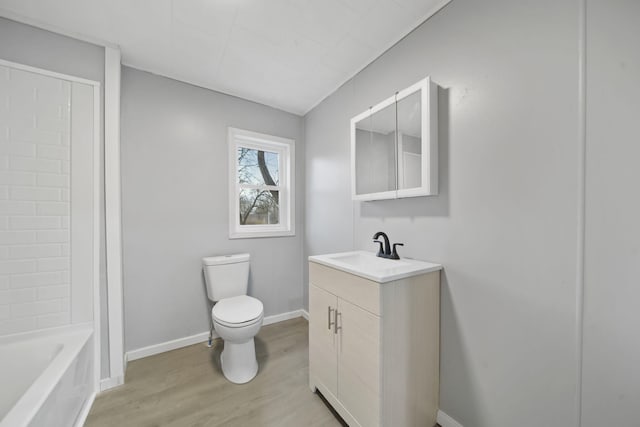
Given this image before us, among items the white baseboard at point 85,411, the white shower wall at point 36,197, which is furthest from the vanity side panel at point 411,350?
the white shower wall at point 36,197

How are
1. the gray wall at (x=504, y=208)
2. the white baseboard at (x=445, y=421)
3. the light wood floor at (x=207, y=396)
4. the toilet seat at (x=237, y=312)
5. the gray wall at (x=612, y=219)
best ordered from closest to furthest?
1. the gray wall at (x=612, y=219)
2. the gray wall at (x=504, y=208)
3. the white baseboard at (x=445, y=421)
4. the light wood floor at (x=207, y=396)
5. the toilet seat at (x=237, y=312)

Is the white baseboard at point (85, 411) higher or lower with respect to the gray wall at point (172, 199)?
lower

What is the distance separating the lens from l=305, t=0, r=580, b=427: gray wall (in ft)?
3.03

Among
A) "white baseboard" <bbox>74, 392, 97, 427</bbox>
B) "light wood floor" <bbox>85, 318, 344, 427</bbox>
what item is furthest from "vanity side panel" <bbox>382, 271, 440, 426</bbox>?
"white baseboard" <bbox>74, 392, 97, 427</bbox>

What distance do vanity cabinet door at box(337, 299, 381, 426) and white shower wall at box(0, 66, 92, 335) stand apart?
1.68 metres

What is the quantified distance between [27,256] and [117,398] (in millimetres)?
1042

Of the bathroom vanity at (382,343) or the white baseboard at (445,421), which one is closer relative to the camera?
the bathroom vanity at (382,343)

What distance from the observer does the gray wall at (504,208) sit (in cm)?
92

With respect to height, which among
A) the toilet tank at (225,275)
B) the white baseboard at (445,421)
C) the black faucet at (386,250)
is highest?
the black faucet at (386,250)

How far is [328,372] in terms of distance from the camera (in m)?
1.43

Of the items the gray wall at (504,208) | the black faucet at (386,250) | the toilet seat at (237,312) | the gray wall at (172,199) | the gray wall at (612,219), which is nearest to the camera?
the gray wall at (612,219)

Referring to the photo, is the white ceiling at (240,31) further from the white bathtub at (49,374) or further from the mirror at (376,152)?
the white bathtub at (49,374)

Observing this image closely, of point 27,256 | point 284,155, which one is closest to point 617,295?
point 284,155

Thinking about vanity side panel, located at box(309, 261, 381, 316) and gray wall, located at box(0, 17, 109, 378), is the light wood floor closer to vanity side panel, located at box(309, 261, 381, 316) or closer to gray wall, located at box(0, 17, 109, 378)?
gray wall, located at box(0, 17, 109, 378)
